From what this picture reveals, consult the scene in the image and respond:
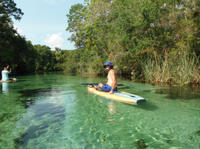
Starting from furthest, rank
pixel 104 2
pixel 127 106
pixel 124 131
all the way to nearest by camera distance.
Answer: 1. pixel 104 2
2. pixel 127 106
3. pixel 124 131

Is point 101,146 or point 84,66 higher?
point 84,66

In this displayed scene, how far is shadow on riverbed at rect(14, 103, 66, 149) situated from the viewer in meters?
4.21

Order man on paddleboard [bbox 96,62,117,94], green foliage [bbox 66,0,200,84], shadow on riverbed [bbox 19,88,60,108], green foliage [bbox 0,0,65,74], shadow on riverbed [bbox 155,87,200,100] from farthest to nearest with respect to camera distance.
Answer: green foliage [bbox 0,0,65,74] → green foliage [bbox 66,0,200,84] → shadow on riverbed [bbox 155,87,200,100] → shadow on riverbed [bbox 19,88,60,108] → man on paddleboard [bbox 96,62,117,94]

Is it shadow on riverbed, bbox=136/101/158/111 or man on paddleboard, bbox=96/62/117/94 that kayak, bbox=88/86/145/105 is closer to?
man on paddleboard, bbox=96/62/117/94

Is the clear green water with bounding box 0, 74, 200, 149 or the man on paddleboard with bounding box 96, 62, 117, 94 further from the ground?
the man on paddleboard with bounding box 96, 62, 117, 94

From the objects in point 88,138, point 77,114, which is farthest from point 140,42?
point 88,138

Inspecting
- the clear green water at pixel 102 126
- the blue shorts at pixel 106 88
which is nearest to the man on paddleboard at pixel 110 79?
the blue shorts at pixel 106 88

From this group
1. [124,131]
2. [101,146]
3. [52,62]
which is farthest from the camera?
[52,62]

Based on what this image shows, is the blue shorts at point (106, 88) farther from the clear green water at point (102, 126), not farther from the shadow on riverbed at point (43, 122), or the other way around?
the shadow on riverbed at point (43, 122)

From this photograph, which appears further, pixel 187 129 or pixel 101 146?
pixel 187 129

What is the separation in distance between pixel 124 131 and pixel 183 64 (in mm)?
9085

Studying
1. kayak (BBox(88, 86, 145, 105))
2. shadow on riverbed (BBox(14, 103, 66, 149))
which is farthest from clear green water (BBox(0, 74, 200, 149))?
kayak (BBox(88, 86, 145, 105))

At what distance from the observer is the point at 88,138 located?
421cm

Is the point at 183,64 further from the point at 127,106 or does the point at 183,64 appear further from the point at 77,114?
the point at 77,114
